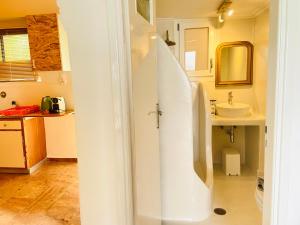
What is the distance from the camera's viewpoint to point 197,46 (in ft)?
10.8

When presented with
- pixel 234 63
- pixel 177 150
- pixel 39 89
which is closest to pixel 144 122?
pixel 177 150

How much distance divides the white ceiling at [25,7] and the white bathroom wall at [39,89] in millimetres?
923

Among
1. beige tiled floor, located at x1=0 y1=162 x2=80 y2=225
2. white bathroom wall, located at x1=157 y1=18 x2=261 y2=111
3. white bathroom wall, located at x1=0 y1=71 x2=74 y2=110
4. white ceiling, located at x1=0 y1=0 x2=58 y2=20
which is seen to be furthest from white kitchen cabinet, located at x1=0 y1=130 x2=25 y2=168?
white bathroom wall, located at x1=157 y1=18 x2=261 y2=111

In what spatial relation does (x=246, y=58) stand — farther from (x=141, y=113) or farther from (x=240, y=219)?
(x=141, y=113)

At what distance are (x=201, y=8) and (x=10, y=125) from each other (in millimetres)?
2930

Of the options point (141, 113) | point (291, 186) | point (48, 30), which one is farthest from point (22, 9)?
point (291, 186)

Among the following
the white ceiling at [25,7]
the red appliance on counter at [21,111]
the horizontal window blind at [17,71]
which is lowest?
the red appliance on counter at [21,111]

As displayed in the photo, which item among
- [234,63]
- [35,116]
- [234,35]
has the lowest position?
[35,116]

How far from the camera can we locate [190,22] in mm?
3238

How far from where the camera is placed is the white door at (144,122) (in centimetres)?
118

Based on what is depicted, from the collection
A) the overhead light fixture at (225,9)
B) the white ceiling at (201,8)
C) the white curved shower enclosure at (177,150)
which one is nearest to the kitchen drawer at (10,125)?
the white curved shower enclosure at (177,150)

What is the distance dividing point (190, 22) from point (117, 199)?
278cm

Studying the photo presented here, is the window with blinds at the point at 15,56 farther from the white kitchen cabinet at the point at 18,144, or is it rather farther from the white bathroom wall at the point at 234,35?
the white bathroom wall at the point at 234,35

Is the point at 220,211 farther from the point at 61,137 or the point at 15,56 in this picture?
the point at 15,56
